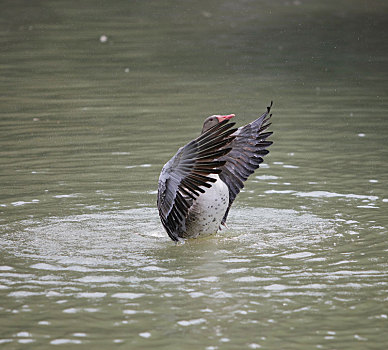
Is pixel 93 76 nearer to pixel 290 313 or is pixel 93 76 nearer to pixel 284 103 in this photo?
pixel 284 103

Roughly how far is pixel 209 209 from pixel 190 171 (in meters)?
0.58

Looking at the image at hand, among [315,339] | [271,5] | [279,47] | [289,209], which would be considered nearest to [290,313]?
[315,339]

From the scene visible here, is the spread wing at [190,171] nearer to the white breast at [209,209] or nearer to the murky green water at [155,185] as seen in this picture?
the white breast at [209,209]

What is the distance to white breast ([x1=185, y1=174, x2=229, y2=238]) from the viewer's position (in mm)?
8250

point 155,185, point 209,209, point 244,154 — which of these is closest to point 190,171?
point 209,209

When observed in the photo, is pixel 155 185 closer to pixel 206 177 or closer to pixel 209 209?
pixel 209 209

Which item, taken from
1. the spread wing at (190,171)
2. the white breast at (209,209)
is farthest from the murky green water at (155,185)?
the spread wing at (190,171)

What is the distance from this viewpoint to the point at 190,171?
25.8ft

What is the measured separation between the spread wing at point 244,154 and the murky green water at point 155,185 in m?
0.52

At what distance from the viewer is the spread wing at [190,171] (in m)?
7.74

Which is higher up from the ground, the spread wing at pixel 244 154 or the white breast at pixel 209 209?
the spread wing at pixel 244 154

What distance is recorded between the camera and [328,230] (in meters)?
8.81

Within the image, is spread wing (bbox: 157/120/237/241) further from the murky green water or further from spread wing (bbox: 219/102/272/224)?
spread wing (bbox: 219/102/272/224)

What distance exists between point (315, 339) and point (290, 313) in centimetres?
50
